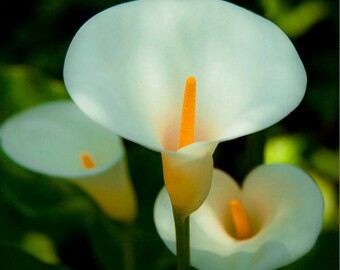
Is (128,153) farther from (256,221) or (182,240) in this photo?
(182,240)

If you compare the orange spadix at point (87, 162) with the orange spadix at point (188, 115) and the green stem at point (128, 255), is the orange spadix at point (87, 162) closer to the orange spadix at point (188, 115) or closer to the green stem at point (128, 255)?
the green stem at point (128, 255)

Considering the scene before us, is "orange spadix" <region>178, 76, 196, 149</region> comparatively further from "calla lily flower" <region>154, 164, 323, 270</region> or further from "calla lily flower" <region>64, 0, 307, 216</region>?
"calla lily flower" <region>154, 164, 323, 270</region>

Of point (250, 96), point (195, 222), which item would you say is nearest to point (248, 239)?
point (195, 222)

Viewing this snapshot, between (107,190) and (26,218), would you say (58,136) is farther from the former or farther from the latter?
(26,218)

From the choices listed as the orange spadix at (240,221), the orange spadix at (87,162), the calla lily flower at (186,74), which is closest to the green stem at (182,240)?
the calla lily flower at (186,74)

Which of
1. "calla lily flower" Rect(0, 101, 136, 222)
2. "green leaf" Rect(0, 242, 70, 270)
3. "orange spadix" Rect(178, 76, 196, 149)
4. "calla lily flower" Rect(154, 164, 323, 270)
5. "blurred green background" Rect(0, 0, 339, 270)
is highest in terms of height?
"orange spadix" Rect(178, 76, 196, 149)

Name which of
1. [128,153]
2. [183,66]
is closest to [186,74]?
[183,66]

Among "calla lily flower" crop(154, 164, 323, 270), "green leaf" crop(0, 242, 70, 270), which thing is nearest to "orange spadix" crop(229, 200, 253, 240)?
"calla lily flower" crop(154, 164, 323, 270)
